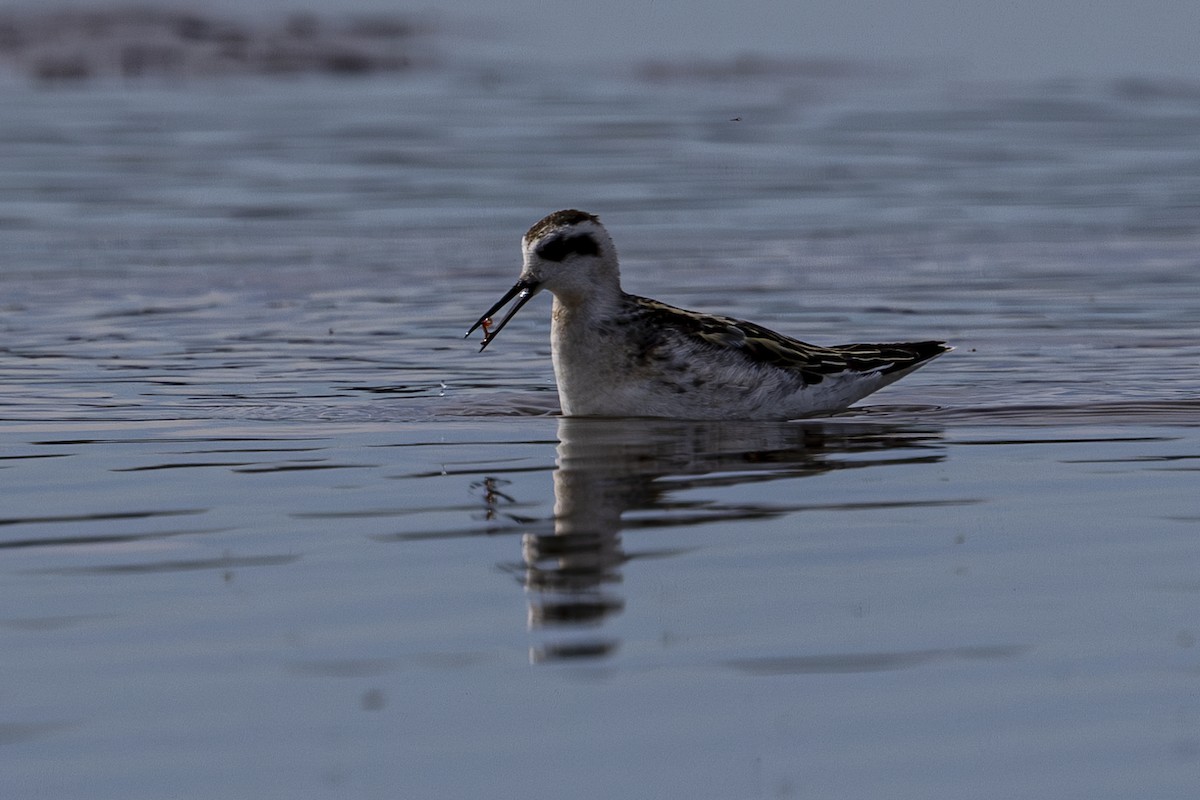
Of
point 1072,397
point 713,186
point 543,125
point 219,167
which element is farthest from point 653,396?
point 543,125

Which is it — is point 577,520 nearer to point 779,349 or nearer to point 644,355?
point 644,355

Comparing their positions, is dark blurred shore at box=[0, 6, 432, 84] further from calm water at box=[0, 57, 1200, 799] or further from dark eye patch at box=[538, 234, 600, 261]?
dark eye patch at box=[538, 234, 600, 261]

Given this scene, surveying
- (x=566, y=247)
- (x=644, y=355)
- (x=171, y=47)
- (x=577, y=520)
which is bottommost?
(x=577, y=520)

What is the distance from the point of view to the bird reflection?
9109mm

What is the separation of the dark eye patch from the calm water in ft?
3.63

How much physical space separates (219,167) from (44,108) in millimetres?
9414

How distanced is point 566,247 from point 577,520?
12.9ft

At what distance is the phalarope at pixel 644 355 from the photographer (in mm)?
14422

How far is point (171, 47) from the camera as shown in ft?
153

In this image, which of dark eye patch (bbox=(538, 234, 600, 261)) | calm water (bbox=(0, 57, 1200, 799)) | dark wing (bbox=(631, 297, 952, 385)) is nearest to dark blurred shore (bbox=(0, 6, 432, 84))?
calm water (bbox=(0, 57, 1200, 799))

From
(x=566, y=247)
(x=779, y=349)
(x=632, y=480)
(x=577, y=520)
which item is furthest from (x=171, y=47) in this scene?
(x=577, y=520)

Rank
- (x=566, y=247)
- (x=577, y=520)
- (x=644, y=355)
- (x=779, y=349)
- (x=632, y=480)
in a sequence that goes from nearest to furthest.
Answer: (x=577, y=520) → (x=632, y=480) → (x=644, y=355) → (x=566, y=247) → (x=779, y=349)

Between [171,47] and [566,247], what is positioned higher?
[171,47]

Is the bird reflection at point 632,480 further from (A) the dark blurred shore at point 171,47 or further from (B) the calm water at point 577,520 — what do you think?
(A) the dark blurred shore at point 171,47
